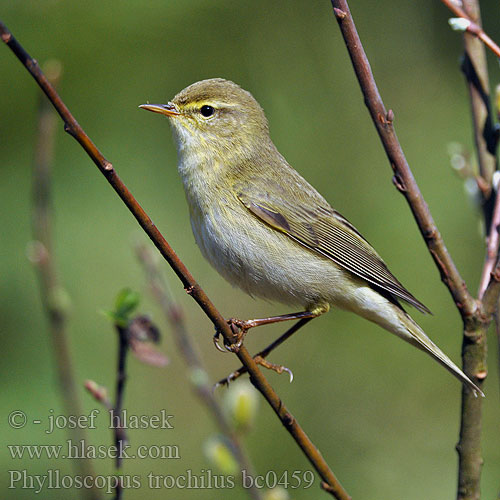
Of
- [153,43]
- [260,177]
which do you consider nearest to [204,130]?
[260,177]

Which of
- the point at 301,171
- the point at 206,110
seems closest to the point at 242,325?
the point at 206,110

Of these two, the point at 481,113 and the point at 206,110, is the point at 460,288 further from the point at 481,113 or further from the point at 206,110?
Answer: the point at 206,110

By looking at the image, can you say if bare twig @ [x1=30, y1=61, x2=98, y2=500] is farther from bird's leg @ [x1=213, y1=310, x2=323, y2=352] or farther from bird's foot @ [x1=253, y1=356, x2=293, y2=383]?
bird's foot @ [x1=253, y1=356, x2=293, y2=383]

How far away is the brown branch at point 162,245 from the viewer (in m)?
1.60

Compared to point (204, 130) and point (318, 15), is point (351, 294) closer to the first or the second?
point (204, 130)

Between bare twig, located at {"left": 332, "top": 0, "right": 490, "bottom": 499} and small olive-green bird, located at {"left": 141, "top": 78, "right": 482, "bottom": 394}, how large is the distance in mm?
514

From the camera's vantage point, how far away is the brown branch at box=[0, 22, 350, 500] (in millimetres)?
1600

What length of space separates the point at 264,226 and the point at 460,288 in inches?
42.1

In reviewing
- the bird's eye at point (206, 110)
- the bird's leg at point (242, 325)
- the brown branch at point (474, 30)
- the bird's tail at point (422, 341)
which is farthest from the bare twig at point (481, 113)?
the bird's eye at point (206, 110)

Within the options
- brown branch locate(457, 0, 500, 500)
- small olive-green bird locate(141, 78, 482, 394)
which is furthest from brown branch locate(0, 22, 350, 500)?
small olive-green bird locate(141, 78, 482, 394)

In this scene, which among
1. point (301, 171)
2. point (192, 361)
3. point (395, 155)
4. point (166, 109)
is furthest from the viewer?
point (301, 171)

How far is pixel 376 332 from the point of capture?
420 centimetres

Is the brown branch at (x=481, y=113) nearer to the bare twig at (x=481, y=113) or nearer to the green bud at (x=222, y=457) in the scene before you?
the bare twig at (x=481, y=113)

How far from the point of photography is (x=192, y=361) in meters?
2.25
